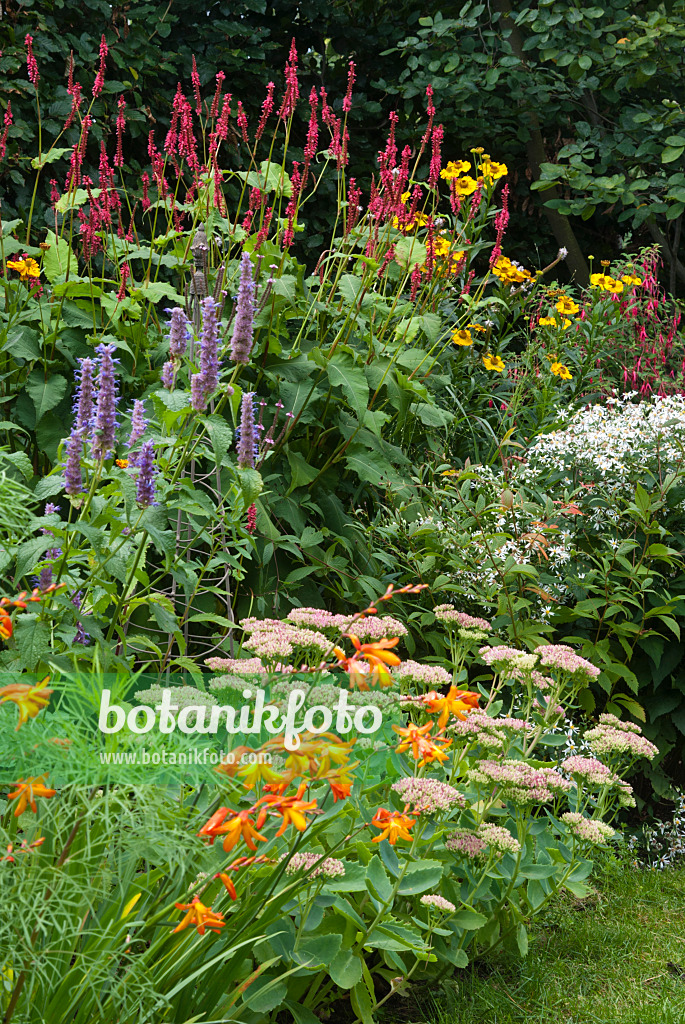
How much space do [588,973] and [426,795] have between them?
0.81 m

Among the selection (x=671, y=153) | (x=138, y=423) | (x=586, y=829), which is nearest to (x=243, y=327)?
(x=138, y=423)

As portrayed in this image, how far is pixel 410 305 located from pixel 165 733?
251 cm

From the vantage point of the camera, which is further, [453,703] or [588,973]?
[588,973]

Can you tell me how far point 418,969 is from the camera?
1.94 metres

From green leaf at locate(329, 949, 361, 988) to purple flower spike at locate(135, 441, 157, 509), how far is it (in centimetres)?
89

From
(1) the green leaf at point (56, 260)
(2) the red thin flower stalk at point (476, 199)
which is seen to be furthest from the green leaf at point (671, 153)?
(1) the green leaf at point (56, 260)

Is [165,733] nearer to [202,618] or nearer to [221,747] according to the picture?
[221,747]

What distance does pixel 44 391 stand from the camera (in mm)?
2980

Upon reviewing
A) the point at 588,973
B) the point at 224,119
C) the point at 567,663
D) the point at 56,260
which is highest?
the point at 224,119

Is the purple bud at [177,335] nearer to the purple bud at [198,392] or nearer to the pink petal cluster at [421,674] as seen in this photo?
the purple bud at [198,392]

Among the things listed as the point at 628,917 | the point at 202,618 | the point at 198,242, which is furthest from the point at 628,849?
the point at 198,242

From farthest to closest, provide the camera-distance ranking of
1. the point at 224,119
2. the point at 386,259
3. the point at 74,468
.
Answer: the point at 386,259, the point at 224,119, the point at 74,468

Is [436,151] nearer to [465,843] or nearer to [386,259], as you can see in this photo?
[386,259]

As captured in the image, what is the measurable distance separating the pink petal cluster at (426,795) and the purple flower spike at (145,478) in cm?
71
